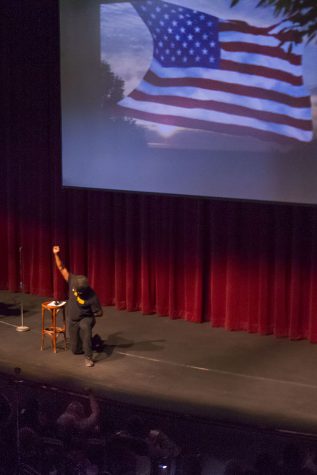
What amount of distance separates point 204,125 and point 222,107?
27 centimetres

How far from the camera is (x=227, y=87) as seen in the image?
776cm

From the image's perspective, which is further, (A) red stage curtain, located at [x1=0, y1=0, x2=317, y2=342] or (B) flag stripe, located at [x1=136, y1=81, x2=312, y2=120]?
(A) red stage curtain, located at [x1=0, y1=0, x2=317, y2=342]

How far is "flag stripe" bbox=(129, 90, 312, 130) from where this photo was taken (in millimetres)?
7445

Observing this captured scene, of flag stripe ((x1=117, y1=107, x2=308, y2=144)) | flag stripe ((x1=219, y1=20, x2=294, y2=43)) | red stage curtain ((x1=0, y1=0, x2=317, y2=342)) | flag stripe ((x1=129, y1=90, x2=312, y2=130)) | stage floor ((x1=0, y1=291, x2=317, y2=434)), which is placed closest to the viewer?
stage floor ((x1=0, y1=291, x2=317, y2=434))

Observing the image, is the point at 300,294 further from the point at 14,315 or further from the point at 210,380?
the point at 14,315

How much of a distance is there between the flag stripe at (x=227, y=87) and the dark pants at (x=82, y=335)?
248 cm

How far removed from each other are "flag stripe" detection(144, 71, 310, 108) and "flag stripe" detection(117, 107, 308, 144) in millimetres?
316

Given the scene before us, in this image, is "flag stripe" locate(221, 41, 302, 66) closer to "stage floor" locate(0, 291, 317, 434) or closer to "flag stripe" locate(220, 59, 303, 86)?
"flag stripe" locate(220, 59, 303, 86)

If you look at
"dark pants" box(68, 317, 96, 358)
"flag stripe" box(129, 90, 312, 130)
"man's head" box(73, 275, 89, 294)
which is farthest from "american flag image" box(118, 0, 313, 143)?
"dark pants" box(68, 317, 96, 358)

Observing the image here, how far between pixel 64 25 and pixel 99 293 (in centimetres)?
305

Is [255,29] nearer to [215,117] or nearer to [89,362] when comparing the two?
[215,117]

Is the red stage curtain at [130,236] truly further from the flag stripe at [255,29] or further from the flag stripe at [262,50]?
the flag stripe at [255,29]

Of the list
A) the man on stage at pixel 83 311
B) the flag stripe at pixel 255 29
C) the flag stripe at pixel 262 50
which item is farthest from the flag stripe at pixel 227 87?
the man on stage at pixel 83 311

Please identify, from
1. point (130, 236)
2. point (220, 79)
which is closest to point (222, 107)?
point (220, 79)
